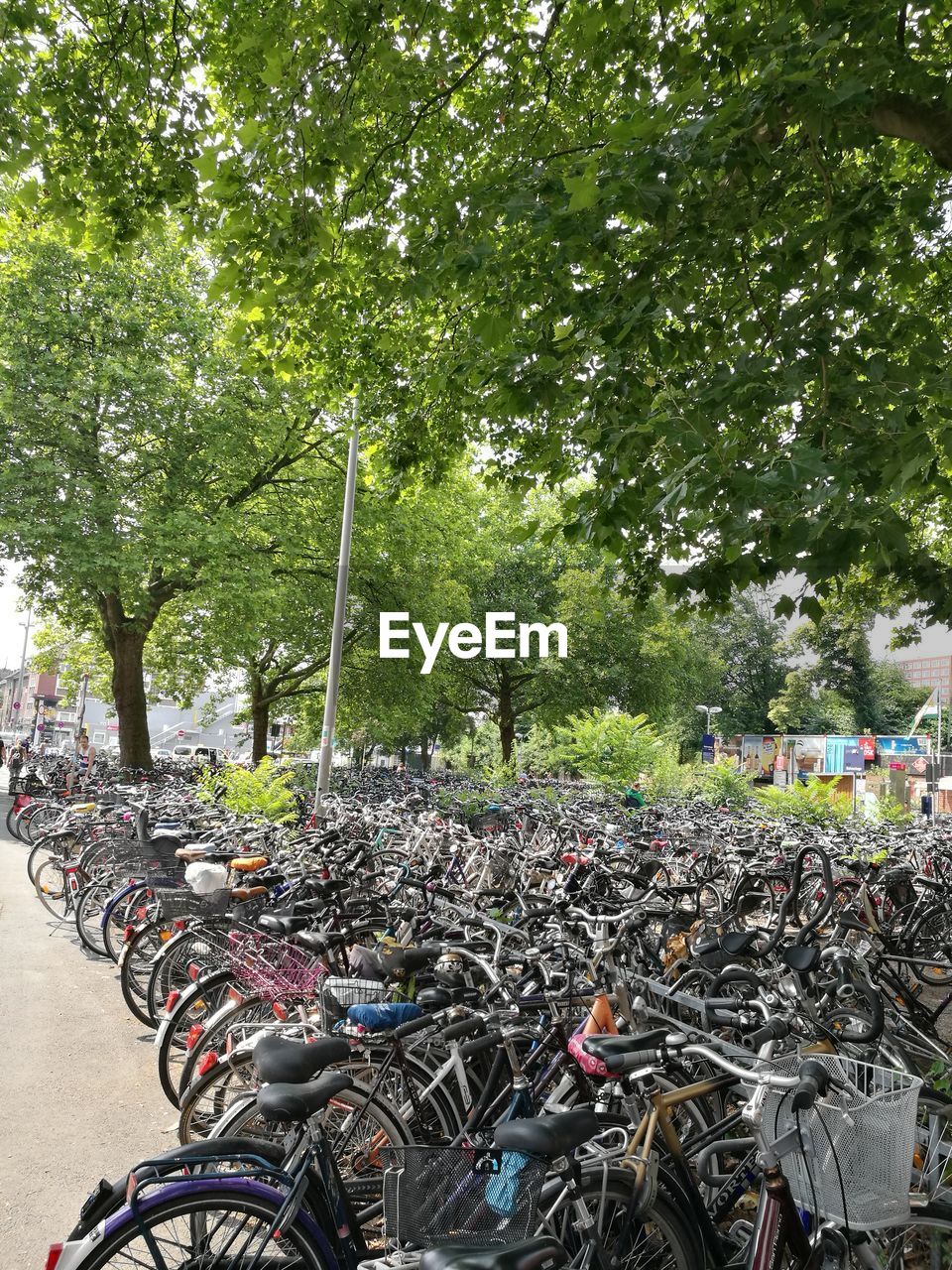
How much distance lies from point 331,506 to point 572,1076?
15696 millimetres

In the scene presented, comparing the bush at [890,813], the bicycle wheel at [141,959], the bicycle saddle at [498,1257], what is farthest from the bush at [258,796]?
the bush at [890,813]

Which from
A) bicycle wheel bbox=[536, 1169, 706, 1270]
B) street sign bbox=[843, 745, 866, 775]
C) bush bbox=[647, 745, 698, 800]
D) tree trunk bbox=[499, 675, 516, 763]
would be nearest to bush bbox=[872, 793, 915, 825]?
bush bbox=[647, 745, 698, 800]

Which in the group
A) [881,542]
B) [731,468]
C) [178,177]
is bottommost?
[881,542]

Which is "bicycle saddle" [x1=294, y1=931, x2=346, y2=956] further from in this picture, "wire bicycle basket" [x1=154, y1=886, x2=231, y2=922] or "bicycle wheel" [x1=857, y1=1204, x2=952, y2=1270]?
"bicycle wheel" [x1=857, y1=1204, x2=952, y2=1270]

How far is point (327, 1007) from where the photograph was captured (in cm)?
297

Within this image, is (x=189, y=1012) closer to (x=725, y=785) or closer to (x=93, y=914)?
(x=93, y=914)

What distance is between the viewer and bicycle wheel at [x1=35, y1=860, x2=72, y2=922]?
830 centimetres

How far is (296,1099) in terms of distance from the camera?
2037mm

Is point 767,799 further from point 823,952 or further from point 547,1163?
point 547,1163

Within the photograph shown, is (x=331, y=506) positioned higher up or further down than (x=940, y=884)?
higher up

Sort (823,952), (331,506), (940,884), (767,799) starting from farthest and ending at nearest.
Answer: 1. (331,506)
2. (767,799)
3. (940,884)
4. (823,952)

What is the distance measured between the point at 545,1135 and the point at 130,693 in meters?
17.8

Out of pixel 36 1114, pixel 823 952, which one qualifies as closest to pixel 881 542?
pixel 823 952

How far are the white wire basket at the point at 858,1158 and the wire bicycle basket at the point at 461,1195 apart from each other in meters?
0.58
